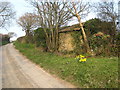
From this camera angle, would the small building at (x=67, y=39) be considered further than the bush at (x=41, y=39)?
No

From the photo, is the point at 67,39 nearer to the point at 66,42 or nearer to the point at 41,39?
the point at 66,42

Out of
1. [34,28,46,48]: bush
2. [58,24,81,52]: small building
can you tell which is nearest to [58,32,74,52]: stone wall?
[58,24,81,52]: small building

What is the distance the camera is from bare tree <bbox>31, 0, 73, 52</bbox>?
909 cm

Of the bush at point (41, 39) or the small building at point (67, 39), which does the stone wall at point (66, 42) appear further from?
the bush at point (41, 39)

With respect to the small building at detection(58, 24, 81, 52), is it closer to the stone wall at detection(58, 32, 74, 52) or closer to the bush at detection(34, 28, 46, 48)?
the stone wall at detection(58, 32, 74, 52)

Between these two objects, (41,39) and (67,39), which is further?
(41,39)

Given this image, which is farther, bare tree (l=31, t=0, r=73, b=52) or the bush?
the bush

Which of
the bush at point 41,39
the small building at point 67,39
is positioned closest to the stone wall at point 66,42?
the small building at point 67,39

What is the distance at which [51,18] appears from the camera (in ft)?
31.1

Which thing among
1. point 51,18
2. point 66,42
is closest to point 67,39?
point 66,42

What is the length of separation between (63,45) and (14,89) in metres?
7.54

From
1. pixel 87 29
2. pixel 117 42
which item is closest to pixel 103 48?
pixel 117 42

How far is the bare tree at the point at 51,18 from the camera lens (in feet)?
29.8

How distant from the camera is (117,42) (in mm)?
6719
